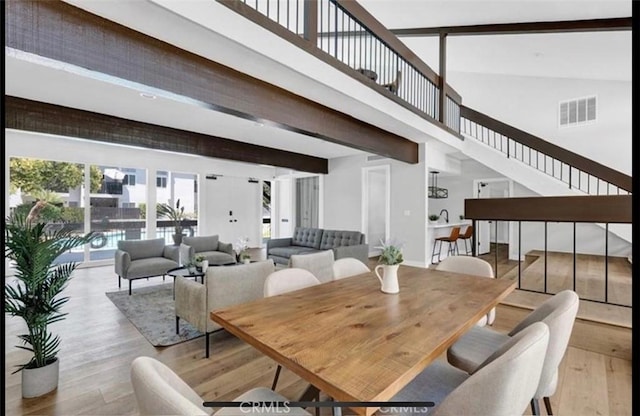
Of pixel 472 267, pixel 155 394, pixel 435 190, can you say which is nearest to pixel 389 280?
pixel 472 267

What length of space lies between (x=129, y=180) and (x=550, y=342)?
768cm

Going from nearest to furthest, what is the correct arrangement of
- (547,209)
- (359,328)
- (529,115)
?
(359,328) → (547,209) → (529,115)

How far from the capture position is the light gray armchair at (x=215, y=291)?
2562 mm

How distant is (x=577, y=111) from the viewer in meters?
5.85

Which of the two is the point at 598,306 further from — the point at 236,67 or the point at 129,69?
the point at 129,69

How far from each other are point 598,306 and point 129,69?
4.38m

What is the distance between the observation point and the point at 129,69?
7.04ft

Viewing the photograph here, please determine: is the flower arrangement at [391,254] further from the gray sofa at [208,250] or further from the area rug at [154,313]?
the gray sofa at [208,250]

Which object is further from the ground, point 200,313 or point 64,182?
point 64,182

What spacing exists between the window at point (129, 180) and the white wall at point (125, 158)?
0.29 ft

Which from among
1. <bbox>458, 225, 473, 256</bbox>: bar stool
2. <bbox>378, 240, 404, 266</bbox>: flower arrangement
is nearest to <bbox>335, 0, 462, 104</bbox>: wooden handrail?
<bbox>378, 240, 404, 266</bbox>: flower arrangement

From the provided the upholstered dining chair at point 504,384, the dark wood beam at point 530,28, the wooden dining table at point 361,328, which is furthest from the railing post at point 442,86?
the upholstered dining chair at point 504,384

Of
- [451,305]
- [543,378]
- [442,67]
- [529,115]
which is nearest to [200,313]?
[451,305]

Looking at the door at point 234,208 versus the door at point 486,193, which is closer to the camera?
the door at point 486,193
